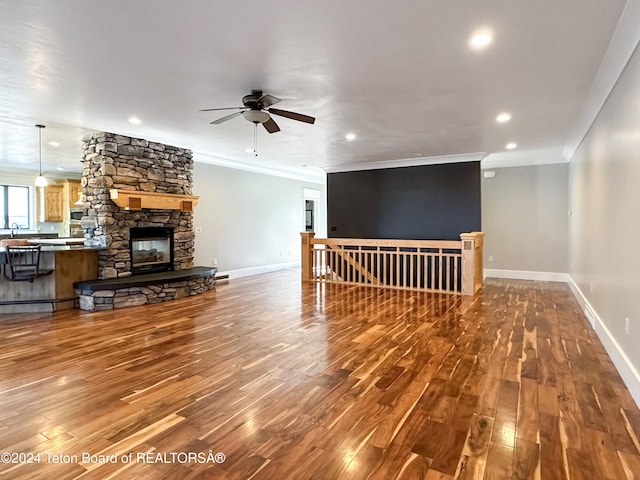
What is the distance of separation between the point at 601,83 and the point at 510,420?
326 centimetres

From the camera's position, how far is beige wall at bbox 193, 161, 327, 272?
7852 millimetres

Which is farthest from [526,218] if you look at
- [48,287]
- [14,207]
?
[14,207]

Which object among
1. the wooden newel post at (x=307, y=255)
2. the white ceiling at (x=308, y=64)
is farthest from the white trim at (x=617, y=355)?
the wooden newel post at (x=307, y=255)

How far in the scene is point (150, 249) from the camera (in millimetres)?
6426

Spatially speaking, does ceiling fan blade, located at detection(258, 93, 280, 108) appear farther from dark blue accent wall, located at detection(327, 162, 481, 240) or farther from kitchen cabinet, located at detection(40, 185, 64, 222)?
kitchen cabinet, located at detection(40, 185, 64, 222)

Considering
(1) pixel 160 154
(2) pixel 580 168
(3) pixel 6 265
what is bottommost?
(3) pixel 6 265

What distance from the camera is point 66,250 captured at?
5359 mm

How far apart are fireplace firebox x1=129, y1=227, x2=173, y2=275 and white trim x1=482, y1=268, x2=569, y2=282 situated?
22.0 ft

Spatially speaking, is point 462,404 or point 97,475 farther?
point 462,404

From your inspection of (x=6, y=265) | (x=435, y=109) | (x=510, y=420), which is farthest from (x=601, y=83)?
(x=6, y=265)

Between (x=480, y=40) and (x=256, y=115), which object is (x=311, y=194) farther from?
(x=480, y=40)

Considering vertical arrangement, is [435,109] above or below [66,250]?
above

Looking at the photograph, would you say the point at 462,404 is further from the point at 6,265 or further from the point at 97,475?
the point at 6,265

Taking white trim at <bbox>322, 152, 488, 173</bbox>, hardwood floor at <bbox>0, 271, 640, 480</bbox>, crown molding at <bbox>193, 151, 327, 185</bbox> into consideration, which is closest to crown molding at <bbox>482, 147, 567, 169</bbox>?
white trim at <bbox>322, 152, 488, 173</bbox>
